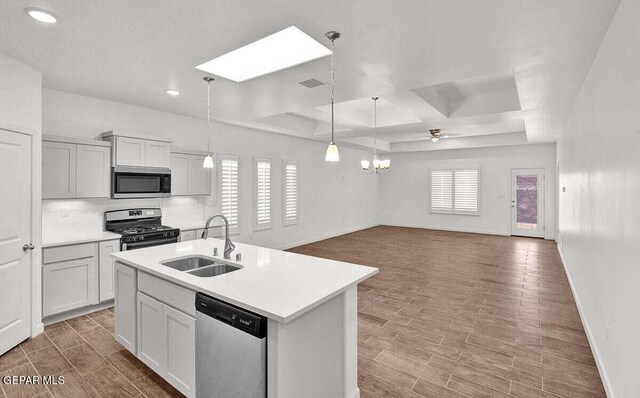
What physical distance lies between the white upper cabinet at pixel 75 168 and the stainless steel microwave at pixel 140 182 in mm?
103

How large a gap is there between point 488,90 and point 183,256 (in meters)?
4.99

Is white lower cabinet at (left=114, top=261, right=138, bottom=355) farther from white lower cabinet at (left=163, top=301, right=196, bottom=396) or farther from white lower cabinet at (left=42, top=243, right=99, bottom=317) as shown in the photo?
white lower cabinet at (left=42, top=243, right=99, bottom=317)

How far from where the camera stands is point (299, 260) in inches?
110

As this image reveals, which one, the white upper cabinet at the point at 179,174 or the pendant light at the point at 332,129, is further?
the white upper cabinet at the point at 179,174

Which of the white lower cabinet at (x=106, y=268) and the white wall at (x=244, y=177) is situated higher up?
the white wall at (x=244, y=177)

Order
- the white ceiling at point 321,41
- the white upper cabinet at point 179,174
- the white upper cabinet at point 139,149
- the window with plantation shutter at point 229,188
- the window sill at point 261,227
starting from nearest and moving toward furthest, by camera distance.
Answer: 1. the white ceiling at point 321,41
2. the white upper cabinet at point 139,149
3. the white upper cabinet at point 179,174
4. the window with plantation shutter at point 229,188
5. the window sill at point 261,227

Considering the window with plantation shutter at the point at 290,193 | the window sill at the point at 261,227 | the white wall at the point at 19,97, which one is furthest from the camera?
the window with plantation shutter at the point at 290,193

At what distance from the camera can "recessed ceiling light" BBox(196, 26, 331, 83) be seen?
8.71ft

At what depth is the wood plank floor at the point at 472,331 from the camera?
253cm

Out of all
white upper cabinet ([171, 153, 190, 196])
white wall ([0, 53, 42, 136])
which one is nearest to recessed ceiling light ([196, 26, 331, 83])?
white wall ([0, 53, 42, 136])


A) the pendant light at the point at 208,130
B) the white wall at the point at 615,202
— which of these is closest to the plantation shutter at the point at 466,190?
the white wall at the point at 615,202

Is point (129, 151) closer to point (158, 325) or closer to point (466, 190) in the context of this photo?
point (158, 325)

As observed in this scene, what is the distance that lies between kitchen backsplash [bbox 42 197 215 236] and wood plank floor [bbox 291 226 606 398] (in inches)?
127

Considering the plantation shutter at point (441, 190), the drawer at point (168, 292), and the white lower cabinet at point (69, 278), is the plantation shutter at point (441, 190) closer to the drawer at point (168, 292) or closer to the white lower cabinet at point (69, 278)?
the white lower cabinet at point (69, 278)
